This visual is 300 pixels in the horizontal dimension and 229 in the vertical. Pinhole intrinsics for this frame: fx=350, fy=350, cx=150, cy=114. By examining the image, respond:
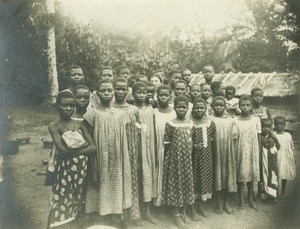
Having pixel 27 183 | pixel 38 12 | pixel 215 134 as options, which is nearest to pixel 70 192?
pixel 27 183

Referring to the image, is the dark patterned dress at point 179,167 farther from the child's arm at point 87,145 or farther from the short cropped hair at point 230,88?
the short cropped hair at point 230,88

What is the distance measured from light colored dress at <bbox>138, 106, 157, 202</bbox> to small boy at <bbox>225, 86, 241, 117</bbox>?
813 millimetres

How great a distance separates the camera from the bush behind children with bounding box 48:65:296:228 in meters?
2.39

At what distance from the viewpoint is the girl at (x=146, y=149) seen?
8.73 feet

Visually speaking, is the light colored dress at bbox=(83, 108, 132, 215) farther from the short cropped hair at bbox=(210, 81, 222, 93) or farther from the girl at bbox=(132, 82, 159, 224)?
the short cropped hair at bbox=(210, 81, 222, 93)

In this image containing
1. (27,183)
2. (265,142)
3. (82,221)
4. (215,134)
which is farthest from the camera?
(265,142)

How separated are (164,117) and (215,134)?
1.51 ft

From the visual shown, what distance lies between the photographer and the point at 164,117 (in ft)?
9.03

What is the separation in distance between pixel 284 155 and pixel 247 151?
0.39 meters

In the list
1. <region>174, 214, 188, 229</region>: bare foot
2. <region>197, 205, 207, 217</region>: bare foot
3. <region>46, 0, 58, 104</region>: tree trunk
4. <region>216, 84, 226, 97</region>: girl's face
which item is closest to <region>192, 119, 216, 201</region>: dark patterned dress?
<region>197, 205, 207, 217</region>: bare foot

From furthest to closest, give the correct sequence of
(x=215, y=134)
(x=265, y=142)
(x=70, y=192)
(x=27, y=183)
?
1. (x=265, y=142)
2. (x=215, y=134)
3. (x=27, y=183)
4. (x=70, y=192)

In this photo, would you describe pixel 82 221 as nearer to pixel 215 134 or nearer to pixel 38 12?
pixel 215 134

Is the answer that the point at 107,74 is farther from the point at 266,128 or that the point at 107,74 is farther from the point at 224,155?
the point at 266,128

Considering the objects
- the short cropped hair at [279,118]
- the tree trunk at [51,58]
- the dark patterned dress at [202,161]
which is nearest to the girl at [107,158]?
the tree trunk at [51,58]
